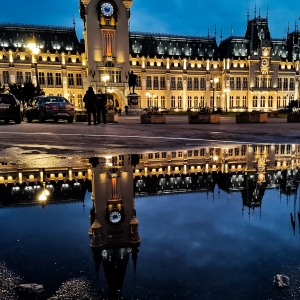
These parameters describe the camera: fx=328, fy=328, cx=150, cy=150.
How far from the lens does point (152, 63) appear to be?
3039 inches

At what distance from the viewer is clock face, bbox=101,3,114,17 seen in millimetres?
63656

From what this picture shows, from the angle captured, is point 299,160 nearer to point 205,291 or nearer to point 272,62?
point 205,291

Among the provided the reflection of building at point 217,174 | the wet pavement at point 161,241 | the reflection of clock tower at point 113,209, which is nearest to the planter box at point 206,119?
the reflection of building at point 217,174

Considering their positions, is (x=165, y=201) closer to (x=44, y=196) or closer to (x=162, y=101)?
(x=44, y=196)

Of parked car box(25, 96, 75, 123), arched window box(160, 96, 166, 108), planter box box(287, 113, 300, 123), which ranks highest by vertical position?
arched window box(160, 96, 166, 108)

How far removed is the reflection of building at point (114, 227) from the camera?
1.47 metres

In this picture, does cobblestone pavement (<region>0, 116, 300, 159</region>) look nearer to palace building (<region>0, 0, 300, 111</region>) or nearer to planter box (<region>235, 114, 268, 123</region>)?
planter box (<region>235, 114, 268, 123</region>)

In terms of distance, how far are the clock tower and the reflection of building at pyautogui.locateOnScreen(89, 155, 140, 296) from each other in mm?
61834

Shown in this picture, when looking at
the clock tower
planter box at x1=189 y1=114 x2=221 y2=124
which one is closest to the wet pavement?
planter box at x1=189 y1=114 x2=221 y2=124

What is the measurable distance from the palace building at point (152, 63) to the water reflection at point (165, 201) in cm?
6027

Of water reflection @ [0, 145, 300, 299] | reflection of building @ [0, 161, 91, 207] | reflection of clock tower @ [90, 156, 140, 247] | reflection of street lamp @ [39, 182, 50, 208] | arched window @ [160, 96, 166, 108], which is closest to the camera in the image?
water reflection @ [0, 145, 300, 299]

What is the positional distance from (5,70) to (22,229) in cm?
7251

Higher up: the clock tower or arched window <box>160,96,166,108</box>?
the clock tower

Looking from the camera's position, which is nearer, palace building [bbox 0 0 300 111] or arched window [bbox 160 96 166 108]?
palace building [bbox 0 0 300 111]
